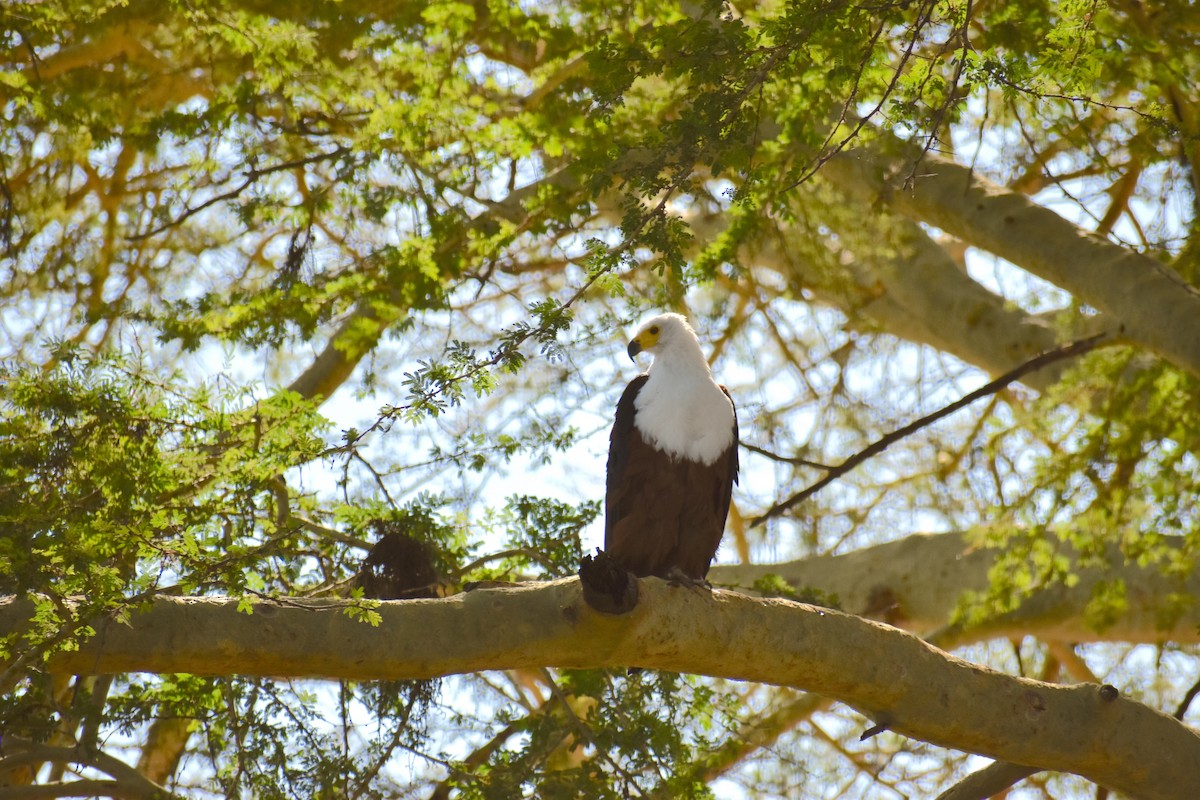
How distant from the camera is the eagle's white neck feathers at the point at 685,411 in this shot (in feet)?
13.2

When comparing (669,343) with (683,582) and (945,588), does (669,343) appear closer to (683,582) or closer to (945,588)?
(683,582)

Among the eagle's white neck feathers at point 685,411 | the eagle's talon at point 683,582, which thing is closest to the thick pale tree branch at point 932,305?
the eagle's white neck feathers at point 685,411

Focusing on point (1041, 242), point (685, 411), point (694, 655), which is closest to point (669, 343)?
point (685, 411)

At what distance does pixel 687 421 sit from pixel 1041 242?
70.9 inches

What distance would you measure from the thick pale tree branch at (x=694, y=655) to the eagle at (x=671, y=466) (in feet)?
2.67

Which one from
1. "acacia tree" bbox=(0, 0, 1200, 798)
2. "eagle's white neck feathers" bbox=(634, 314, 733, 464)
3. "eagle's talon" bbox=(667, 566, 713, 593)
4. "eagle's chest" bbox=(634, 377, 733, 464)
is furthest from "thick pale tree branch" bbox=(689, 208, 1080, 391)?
"eagle's talon" bbox=(667, 566, 713, 593)

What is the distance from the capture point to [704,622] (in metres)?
3.11

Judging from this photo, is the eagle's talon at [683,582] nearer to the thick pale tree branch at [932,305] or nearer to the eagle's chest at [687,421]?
the eagle's chest at [687,421]

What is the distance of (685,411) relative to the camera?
403cm

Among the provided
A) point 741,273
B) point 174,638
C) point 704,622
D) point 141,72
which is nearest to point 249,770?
point 174,638

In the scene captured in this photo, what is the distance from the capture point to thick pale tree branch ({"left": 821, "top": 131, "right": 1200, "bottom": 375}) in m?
4.18

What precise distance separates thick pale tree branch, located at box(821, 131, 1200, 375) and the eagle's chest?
960 mm

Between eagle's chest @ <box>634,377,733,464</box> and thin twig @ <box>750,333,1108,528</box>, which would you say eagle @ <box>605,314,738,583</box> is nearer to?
eagle's chest @ <box>634,377,733,464</box>

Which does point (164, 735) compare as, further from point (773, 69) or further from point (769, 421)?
point (773, 69)
